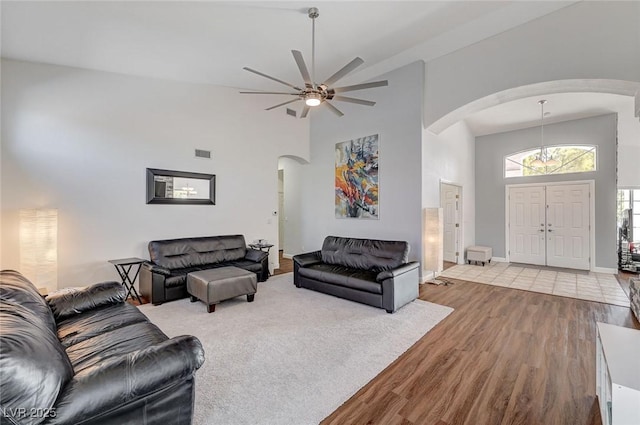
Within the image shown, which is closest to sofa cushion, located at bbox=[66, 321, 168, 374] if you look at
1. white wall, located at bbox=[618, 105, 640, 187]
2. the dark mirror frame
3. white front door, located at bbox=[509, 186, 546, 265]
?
the dark mirror frame

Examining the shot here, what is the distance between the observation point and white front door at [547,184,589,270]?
6305 mm

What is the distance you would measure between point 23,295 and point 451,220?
7631 millimetres

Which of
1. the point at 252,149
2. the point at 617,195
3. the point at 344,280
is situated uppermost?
the point at 252,149

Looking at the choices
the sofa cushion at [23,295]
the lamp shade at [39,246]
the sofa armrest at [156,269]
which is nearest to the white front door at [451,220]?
the sofa armrest at [156,269]

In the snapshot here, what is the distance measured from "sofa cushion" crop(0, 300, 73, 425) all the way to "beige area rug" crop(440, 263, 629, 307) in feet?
19.6

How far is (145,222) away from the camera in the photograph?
471cm

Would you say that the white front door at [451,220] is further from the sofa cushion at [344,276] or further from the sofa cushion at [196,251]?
the sofa cushion at [196,251]

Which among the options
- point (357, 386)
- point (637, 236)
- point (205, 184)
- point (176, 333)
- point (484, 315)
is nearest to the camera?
point (357, 386)

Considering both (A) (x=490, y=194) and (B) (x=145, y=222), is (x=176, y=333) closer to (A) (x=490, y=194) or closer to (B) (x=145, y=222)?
(B) (x=145, y=222)

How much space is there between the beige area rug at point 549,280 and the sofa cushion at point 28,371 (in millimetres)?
5970

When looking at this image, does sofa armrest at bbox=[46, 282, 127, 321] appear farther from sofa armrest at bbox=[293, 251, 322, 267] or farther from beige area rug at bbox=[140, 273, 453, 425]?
sofa armrest at bbox=[293, 251, 322, 267]

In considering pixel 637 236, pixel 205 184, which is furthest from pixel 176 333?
pixel 637 236

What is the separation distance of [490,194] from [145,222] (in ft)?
27.6

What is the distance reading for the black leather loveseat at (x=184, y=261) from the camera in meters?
4.02
